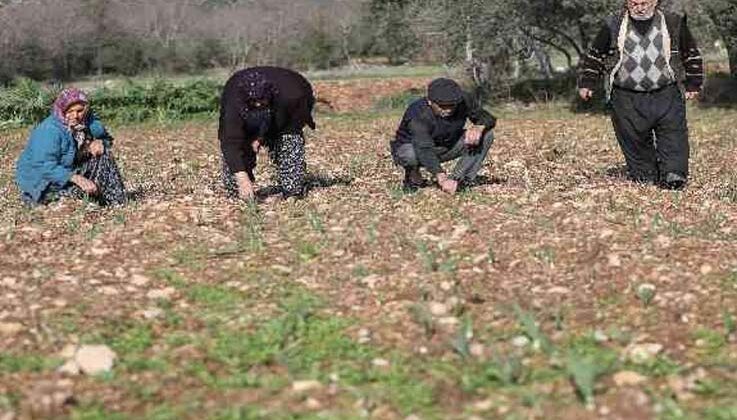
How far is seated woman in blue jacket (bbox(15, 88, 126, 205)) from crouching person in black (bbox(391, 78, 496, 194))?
8.70ft

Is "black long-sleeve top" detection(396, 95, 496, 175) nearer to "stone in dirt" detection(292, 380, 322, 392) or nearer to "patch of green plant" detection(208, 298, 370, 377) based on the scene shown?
"patch of green plant" detection(208, 298, 370, 377)

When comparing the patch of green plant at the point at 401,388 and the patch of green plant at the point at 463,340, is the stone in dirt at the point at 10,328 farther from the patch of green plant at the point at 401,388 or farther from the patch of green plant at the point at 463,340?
the patch of green plant at the point at 463,340

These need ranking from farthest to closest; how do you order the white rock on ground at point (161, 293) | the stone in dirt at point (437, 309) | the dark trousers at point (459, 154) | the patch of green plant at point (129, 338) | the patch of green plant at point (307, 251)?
1. the dark trousers at point (459, 154)
2. the patch of green plant at point (307, 251)
3. the white rock on ground at point (161, 293)
4. the stone in dirt at point (437, 309)
5. the patch of green plant at point (129, 338)

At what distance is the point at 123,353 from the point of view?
4820 millimetres

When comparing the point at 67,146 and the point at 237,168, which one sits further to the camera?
the point at 67,146

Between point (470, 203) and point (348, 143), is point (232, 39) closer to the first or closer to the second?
point (348, 143)

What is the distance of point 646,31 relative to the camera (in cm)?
853

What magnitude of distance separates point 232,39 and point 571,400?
115 ft

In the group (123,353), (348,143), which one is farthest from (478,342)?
(348,143)

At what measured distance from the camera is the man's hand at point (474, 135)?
337 inches

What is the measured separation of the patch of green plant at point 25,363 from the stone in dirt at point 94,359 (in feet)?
0.37

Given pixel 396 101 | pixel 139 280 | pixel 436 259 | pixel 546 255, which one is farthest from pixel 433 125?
pixel 396 101

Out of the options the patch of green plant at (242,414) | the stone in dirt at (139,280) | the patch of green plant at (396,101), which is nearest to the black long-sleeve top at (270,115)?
the stone in dirt at (139,280)

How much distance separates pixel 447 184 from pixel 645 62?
209cm
